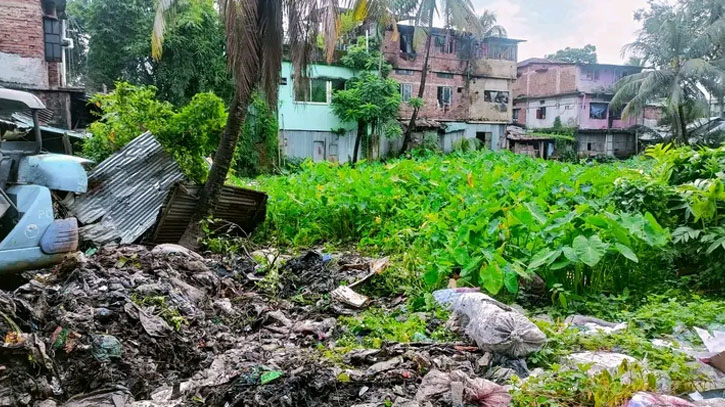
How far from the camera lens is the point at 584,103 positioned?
33562mm

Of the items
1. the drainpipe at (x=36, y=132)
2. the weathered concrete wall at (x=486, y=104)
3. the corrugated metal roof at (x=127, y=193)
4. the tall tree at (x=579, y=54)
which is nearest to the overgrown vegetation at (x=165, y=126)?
the corrugated metal roof at (x=127, y=193)

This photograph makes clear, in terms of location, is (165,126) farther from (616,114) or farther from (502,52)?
(616,114)

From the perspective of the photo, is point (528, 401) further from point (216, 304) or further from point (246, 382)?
point (216, 304)

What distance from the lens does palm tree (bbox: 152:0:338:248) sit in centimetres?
827

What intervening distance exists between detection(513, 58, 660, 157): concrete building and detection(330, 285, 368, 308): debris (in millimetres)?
30520

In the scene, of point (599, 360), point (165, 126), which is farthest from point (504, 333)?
point (165, 126)

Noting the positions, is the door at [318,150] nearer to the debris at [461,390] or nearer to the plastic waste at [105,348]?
the plastic waste at [105,348]

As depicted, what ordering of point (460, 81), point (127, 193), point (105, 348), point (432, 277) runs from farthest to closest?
point (460, 81) < point (127, 193) < point (432, 277) < point (105, 348)

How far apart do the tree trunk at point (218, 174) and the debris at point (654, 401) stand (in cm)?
692

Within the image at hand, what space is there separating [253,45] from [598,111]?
102 feet

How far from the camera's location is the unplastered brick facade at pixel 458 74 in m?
27.0

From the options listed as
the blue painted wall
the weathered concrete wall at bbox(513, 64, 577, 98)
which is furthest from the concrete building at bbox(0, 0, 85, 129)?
the weathered concrete wall at bbox(513, 64, 577, 98)

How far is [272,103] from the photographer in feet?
29.5

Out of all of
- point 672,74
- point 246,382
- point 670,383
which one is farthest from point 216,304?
point 672,74
